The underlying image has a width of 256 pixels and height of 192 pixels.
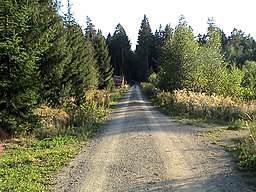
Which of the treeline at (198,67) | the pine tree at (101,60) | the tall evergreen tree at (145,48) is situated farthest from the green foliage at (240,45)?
the treeline at (198,67)

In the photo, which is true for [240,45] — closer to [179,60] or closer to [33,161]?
[179,60]

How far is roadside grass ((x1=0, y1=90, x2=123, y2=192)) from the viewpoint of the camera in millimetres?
7087

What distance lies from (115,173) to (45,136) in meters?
6.42

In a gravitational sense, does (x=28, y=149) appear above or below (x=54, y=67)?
below

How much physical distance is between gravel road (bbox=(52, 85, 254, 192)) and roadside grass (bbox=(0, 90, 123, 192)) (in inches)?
15.0

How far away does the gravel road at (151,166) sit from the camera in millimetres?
6766

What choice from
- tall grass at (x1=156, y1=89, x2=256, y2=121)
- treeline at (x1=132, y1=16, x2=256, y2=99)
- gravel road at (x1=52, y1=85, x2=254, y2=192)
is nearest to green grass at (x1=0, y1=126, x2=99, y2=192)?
gravel road at (x1=52, y1=85, x2=254, y2=192)

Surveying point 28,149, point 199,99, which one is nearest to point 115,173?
point 28,149

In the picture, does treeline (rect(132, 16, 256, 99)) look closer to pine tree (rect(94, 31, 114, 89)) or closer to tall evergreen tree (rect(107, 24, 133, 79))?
pine tree (rect(94, 31, 114, 89))

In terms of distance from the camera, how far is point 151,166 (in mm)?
8250

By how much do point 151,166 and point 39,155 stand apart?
12.0 ft

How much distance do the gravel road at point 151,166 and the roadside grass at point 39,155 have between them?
381 millimetres

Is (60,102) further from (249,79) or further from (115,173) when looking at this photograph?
(249,79)

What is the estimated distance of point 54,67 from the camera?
21250 millimetres
